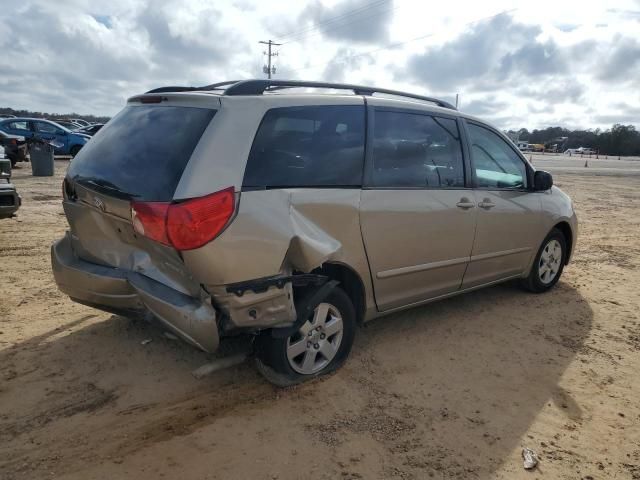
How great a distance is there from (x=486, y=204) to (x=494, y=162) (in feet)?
1.77

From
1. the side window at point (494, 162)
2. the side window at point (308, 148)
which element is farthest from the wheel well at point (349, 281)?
the side window at point (494, 162)

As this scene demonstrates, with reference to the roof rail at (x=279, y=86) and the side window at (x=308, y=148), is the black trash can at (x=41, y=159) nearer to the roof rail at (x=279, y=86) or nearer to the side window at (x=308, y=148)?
A: the roof rail at (x=279, y=86)

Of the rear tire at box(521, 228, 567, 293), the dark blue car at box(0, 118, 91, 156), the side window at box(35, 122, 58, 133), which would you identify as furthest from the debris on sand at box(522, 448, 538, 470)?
the side window at box(35, 122, 58, 133)

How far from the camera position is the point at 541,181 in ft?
16.4

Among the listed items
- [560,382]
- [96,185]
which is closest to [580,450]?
[560,382]

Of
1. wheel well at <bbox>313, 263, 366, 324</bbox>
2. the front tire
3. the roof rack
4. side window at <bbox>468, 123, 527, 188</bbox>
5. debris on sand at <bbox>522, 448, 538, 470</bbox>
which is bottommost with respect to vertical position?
debris on sand at <bbox>522, 448, 538, 470</bbox>

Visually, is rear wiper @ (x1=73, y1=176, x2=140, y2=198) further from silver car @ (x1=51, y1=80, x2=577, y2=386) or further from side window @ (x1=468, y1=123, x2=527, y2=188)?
side window @ (x1=468, y1=123, x2=527, y2=188)

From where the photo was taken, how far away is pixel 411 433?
9.53ft

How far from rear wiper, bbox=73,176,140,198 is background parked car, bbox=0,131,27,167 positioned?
15966 millimetres

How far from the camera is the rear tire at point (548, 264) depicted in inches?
209

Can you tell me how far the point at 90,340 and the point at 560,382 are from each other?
11.3 ft

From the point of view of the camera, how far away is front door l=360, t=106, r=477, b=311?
3553 millimetres

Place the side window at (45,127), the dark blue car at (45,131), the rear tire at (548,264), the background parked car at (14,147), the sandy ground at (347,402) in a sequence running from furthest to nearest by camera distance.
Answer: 1. the side window at (45,127)
2. the dark blue car at (45,131)
3. the background parked car at (14,147)
4. the rear tire at (548,264)
5. the sandy ground at (347,402)

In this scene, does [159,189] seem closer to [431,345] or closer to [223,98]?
[223,98]
